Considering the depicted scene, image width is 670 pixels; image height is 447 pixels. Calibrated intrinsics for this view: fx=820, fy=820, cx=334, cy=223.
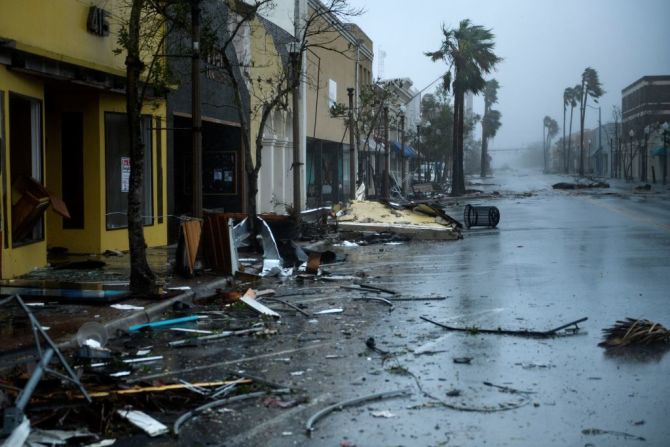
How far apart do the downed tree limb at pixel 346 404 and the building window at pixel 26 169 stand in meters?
8.40

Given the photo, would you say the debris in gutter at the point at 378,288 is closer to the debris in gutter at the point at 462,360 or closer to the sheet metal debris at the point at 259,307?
the sheet metal debris at the point at 259,307

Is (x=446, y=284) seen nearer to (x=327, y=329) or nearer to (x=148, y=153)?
(x=327, y=329)

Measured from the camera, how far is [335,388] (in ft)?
21.7

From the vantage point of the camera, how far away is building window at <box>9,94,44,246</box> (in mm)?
12875

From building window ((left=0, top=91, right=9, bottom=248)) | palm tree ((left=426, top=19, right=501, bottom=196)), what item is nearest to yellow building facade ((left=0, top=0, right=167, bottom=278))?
Result: building window ((left=0, top=91, right=9, bottom=248))

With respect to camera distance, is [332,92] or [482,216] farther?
[332,92]

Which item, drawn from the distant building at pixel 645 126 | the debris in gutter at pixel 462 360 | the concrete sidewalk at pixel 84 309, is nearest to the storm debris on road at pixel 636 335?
the debris in gutter at pixel 462 360

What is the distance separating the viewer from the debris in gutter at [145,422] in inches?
214

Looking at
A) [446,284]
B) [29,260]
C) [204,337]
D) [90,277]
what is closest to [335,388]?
[204,337]

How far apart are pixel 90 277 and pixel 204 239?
2139mm

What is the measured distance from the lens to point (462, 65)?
54.3 m

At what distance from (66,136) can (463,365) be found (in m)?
11.3

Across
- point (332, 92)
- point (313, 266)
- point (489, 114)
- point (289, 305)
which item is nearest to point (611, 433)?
point (289, 305)

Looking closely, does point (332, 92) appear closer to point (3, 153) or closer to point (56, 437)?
point (3, 153)
